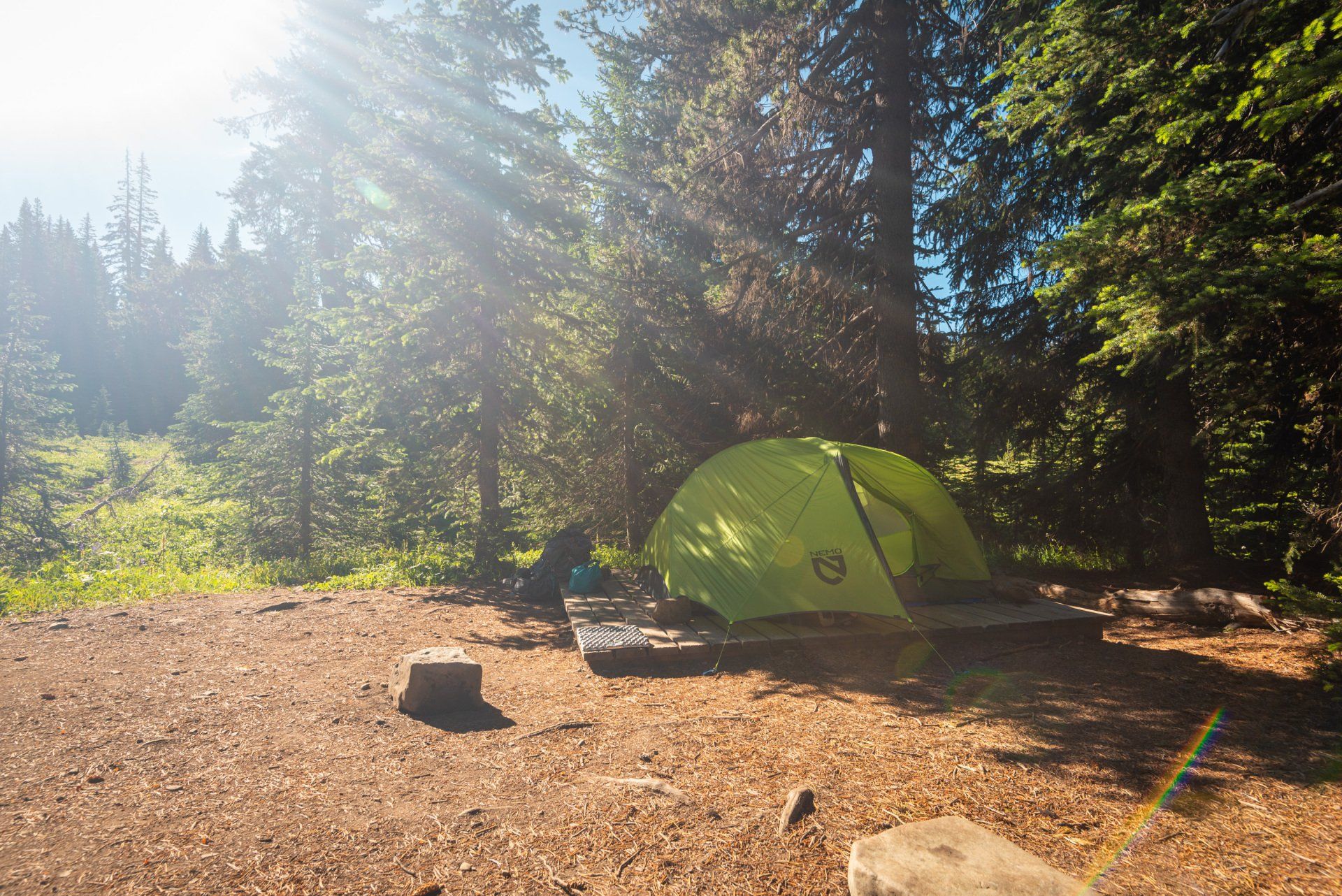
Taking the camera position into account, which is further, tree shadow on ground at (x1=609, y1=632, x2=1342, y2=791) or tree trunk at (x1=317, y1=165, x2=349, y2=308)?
tree trunk at (x1=317, y1=165, x2=349, y2=308)

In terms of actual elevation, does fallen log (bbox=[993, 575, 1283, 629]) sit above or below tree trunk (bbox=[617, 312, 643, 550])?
below

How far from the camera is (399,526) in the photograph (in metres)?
17.3

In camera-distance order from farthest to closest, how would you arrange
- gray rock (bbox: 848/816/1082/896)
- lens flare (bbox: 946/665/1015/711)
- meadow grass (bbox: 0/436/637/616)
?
1. meadow grass (bbox: 0/436/637/616)
2. lens flare (bbox: 946/665/1015/711)
3. gray rock (bbox: 848/816/1082/896)

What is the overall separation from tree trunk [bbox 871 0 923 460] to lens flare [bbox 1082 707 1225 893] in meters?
5.51

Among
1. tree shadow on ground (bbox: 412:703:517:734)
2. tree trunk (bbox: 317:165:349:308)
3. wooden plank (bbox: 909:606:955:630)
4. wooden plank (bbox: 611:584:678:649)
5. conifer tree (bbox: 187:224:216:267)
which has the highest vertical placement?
conifer tree (bbox: 187:224:216:267)

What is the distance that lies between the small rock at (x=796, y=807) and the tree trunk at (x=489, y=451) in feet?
33.2

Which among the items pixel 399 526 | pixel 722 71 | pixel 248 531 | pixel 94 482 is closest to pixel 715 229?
pixel 722 71

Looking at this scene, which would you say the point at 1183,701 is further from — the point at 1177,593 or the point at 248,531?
the point at 248,531

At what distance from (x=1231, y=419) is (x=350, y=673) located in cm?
897

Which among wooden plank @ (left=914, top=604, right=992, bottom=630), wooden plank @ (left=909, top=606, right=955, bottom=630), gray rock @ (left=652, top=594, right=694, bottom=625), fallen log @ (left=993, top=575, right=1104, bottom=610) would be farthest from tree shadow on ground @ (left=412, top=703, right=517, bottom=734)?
fallen log @ (left=993, top=575, right=1104, bottom=610)

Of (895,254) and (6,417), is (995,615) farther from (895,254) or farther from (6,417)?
(6,417)

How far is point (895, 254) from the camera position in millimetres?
9711

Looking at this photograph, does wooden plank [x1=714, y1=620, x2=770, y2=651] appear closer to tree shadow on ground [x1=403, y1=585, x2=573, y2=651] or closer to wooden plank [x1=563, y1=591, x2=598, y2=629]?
wooden plank [x1=563, y1=591, x2=598, y2=629]

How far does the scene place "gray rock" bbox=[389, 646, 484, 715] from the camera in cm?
533
